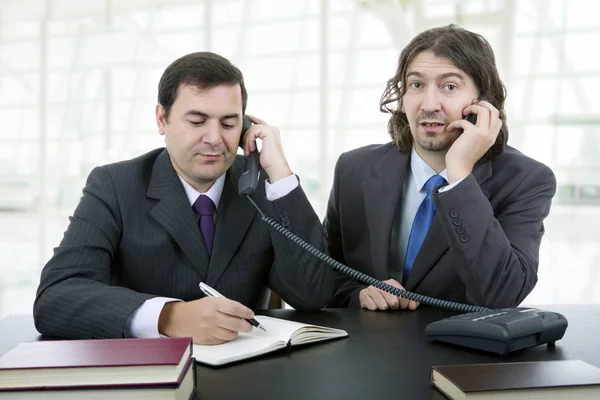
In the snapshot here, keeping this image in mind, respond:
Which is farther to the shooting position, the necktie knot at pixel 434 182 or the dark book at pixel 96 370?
the necktie knot at pixel 434 182

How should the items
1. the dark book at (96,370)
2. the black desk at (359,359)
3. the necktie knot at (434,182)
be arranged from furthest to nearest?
1. the necktie knot at (434,182)
2. the black desk at (359,359)
3. the dark book at (96,370)

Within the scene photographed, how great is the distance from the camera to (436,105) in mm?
1911

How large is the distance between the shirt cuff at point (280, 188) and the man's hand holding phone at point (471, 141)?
43cm

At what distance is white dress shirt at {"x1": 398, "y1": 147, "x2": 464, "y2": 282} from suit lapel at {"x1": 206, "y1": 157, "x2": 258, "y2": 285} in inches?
20.6

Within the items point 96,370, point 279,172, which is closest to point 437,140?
point 279,172

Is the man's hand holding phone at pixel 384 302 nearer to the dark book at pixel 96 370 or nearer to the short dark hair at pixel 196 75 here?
the short dark hair at pixel 196 75

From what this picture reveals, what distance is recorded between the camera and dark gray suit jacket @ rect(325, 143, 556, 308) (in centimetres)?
167

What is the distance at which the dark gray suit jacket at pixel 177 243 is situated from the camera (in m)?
1.62

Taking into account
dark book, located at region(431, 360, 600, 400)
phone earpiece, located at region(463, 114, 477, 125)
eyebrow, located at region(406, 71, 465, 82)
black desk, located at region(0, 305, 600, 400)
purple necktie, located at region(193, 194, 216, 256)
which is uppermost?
eyebrow, located at region(406, 71, 465, 82)

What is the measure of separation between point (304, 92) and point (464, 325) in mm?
6009

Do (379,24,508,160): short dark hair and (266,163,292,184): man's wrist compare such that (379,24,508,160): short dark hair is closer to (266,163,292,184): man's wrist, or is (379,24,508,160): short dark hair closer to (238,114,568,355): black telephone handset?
(266,163,292,184): man's wrist

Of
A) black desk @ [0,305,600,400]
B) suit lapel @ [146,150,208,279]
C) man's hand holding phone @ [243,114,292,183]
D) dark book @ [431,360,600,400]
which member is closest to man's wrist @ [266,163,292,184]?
man's hand holding phone @ [243,114,292,183]

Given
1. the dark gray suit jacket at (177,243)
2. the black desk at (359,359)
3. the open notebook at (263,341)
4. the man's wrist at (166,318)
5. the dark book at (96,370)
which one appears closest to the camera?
the dark book at (96,370)

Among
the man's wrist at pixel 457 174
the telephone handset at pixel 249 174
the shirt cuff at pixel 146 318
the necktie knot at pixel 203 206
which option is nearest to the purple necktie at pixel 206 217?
the necktie knot at pixel 203 206
